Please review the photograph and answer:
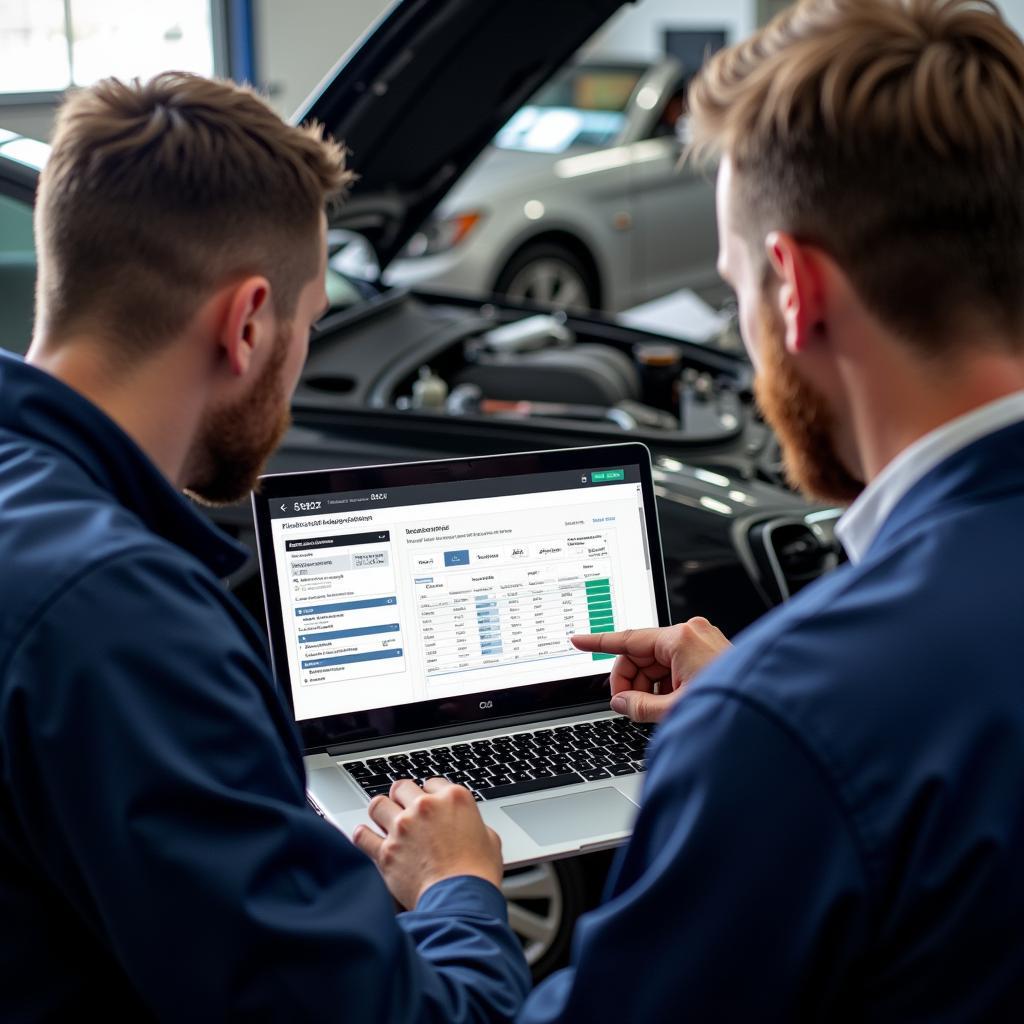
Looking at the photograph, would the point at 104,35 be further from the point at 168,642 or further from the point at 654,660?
the point at 168,642

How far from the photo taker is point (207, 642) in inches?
44.5

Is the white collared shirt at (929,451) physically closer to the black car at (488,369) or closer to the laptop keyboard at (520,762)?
the laptop keyboard at (520,762)

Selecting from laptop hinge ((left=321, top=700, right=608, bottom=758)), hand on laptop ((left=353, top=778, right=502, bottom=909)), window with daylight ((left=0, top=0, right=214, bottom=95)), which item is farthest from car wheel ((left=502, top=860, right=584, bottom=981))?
window with daylight ((left=0, top=0, right=214, bottom=95))

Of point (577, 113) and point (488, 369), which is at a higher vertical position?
point (488, 369)

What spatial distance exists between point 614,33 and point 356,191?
9.50m

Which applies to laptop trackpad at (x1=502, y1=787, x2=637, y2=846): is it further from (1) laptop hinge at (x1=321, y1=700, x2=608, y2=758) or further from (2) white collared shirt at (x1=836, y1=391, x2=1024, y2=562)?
(2) white collared shirt at (x1=836, y1=391, x2=1024, y2=562)

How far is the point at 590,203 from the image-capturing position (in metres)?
6.99

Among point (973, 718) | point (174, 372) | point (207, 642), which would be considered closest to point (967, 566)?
point (973, 718)

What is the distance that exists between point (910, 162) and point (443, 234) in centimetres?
545

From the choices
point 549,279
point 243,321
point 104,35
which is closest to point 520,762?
point 243,321

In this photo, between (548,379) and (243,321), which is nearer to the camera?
(243,321)

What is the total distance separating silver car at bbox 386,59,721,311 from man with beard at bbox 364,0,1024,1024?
5331 mm

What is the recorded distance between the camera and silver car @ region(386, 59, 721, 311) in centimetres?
660

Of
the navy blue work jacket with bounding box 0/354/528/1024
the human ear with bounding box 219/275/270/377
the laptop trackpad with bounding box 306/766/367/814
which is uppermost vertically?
the human ear with bounding box 219/275/270/377
